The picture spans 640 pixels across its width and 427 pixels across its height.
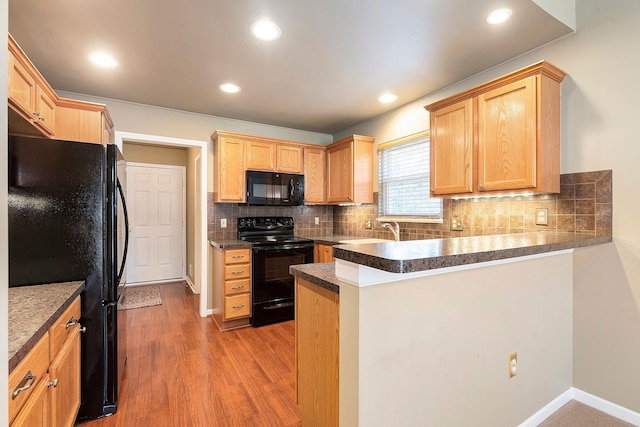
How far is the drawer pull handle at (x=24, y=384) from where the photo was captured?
0.92m

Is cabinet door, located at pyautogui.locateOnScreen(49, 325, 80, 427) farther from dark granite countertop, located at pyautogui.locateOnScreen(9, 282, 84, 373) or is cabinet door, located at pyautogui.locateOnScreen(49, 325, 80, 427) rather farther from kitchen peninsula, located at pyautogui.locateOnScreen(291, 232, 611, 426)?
kitchen peninsula, located at pyautogui.locateOnScreen(291, 232, 611, 426)

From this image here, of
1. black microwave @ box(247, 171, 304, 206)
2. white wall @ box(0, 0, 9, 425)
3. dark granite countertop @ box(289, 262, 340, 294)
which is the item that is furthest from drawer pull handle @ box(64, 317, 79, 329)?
black microwave @ box(247, 171, 304, 206)

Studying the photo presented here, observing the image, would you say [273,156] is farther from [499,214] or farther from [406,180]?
[499,214]

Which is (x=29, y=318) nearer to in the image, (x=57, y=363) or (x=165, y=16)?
(x=57, y=363)

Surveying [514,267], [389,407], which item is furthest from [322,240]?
[389,407]

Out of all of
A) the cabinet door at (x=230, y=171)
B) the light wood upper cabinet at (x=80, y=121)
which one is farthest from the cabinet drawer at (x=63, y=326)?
the cabinet door at (x=230, y=171)

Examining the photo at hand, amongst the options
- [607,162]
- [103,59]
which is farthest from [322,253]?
[103,59]

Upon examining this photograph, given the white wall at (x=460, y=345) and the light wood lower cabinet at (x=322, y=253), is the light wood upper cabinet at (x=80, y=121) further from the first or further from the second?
the white wall at (x=460, y=345)

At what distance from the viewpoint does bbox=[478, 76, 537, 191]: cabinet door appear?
6.35 feet

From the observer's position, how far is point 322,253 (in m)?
3.59

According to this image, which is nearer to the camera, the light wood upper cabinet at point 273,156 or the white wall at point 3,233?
the white wall at point 3,233

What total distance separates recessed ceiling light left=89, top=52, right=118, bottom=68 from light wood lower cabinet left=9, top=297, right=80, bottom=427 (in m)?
1.81

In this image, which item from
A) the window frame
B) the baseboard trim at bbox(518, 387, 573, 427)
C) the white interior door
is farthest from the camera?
the white interior door

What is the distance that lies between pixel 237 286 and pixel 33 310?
6.74 ft
